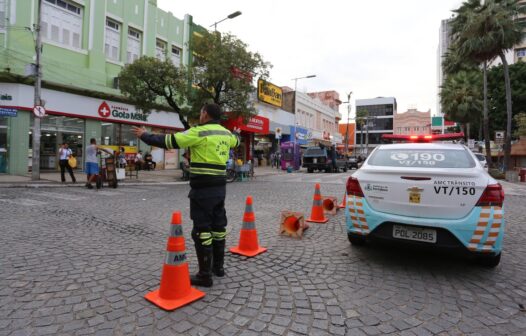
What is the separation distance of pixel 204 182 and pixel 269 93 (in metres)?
29.0

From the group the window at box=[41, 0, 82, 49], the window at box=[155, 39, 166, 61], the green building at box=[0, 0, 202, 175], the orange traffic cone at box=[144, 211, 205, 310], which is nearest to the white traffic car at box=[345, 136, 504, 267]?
the orange traffic cone at box=[144, 211, 205, 310]

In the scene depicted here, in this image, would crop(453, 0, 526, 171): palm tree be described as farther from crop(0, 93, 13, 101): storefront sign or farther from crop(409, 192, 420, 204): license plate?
crop(0, 93, 13, 101): storefront sign

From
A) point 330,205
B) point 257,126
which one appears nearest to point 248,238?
point 330,205

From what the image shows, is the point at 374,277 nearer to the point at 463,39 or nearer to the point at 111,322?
the point at 111,322

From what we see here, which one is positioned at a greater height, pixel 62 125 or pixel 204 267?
pixel 62 125

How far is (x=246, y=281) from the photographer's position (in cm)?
342

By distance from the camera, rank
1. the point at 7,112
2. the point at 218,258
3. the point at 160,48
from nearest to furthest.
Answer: the point at 218,258 → the point at 7,112 → the point at 160,48

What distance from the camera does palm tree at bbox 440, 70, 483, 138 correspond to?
2935 cm

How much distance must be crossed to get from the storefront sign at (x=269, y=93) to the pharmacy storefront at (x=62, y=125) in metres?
10.8

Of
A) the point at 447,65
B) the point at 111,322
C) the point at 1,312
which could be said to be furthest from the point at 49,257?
the point at 447,65

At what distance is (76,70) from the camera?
16969mm

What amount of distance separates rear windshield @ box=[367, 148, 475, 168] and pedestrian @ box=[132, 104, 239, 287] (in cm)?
227

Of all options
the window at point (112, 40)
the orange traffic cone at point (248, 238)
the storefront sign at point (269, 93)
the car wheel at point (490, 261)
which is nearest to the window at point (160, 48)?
the window at point (112, 40)

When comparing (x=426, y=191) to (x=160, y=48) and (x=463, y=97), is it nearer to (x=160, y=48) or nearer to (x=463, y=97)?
(x=160, y=48)
